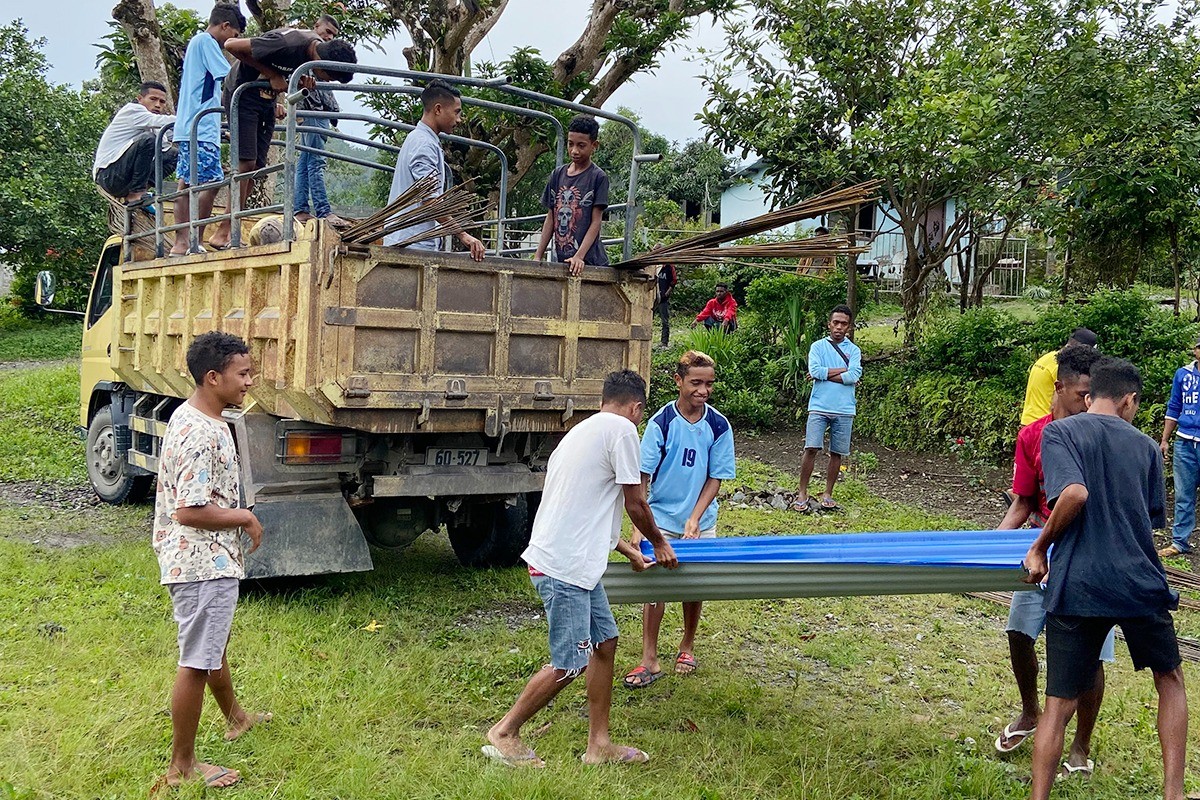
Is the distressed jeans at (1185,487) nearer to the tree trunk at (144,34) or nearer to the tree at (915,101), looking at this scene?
the tree at (915,101)

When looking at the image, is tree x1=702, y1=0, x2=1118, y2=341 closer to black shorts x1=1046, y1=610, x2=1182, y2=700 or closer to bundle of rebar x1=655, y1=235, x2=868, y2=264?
bundle of rebar x1=655, y1=235, x2=868, y2=264

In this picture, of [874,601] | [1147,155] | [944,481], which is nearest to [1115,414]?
[874,601]

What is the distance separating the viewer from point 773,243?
5133 millimetres

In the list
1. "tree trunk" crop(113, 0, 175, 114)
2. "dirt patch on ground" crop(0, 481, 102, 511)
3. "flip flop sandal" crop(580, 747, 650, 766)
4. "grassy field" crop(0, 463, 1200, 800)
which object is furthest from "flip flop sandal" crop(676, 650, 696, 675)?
"tree trunk" crop(113, 0, 175, 114)

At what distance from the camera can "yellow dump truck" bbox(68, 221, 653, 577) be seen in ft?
16.8

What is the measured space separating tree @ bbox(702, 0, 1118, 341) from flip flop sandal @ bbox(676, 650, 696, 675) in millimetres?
6716

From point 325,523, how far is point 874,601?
128 inches

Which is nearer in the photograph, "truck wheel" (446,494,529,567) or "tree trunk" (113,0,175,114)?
"truck wheel" (446,494,529,567)

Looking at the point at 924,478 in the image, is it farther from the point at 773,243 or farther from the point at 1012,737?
the point at 1012,737

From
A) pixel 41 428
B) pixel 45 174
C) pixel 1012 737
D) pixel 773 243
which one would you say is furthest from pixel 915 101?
pixel 45 174

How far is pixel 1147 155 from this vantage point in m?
10.5

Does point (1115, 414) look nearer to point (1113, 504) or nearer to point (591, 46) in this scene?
point (1113, 504)

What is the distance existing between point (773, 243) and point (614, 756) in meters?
2.52

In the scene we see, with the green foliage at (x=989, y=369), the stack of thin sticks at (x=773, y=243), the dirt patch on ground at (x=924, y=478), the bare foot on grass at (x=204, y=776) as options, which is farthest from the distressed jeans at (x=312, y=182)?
the green foliage at (x=989, y=369)
